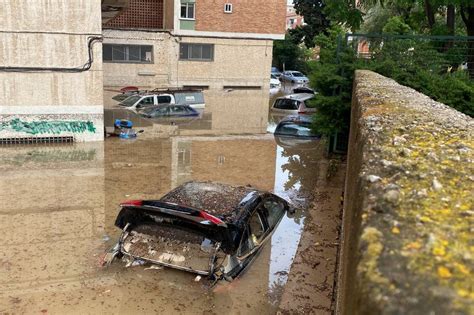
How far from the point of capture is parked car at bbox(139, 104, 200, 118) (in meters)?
23.8

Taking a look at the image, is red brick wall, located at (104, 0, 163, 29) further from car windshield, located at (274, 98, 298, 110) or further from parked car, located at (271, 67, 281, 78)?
parked car, located at (271, 67, 281, 78)

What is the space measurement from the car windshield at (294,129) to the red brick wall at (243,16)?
19206 mm

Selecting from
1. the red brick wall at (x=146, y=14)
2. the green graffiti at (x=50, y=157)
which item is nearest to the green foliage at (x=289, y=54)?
the red brick wall at (x=146, y=14)

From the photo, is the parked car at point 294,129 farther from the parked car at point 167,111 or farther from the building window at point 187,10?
the building window at point 187,10

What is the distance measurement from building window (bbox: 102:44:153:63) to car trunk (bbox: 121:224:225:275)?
97.4 feet

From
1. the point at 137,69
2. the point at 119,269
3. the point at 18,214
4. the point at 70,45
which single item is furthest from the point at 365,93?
the point at 137,69

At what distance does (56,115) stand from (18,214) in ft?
26.9

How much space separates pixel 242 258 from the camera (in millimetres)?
7051

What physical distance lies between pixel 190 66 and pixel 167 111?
14.5 meters

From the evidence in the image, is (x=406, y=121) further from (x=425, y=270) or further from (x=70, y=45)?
(x=70, y=45)

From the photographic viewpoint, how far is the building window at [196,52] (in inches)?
1465

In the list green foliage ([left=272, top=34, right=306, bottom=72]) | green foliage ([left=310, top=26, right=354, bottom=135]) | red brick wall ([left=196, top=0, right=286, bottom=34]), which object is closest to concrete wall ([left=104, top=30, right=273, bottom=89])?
red brick wall ([left=196, top=0, right=286, bottom=34])

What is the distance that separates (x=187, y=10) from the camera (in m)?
36.2

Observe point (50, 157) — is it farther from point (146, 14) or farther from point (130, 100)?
point (146, 14)
